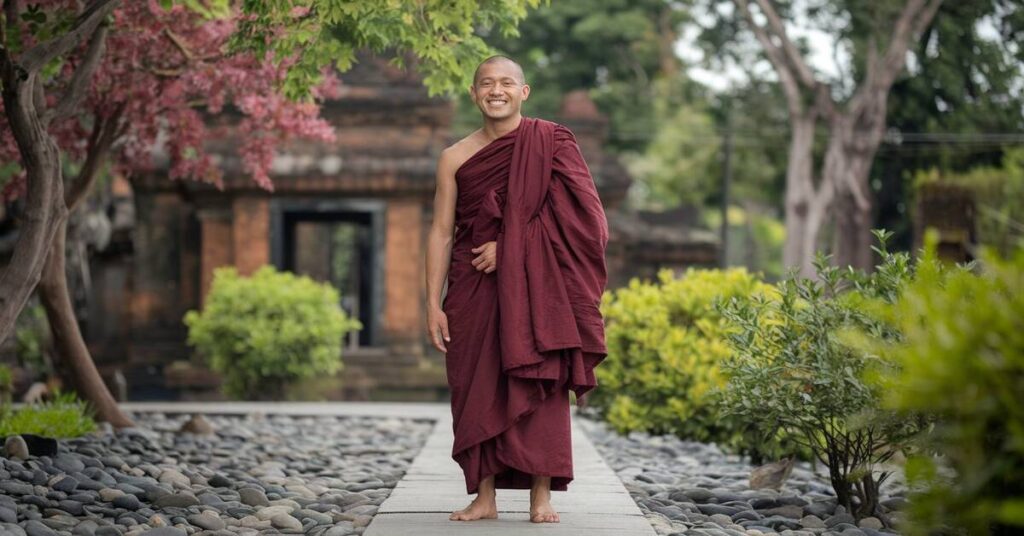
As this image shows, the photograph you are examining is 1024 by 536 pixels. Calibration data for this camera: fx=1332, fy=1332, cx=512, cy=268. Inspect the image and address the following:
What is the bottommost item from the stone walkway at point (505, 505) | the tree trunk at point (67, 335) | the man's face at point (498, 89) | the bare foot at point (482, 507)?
the stone walkway at point (505, 505)

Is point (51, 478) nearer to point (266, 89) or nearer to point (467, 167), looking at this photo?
point (467, 167)

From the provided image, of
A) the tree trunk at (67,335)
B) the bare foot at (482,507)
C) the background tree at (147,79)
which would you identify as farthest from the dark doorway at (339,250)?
the bare foot at (482,507)

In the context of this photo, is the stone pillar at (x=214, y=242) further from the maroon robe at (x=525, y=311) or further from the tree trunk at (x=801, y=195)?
the maroon robe at (x=525, y=311)

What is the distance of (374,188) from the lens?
1705cm

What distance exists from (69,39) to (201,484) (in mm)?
2399

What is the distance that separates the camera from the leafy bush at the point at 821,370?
571cm

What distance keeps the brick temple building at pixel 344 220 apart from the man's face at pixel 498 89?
34.2 feet

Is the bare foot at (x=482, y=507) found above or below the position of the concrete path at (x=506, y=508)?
above

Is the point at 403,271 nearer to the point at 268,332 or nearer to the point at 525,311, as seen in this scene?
the point at 268,332

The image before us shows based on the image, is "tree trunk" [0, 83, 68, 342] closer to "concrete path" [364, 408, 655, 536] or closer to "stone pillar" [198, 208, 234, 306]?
"concrete path" [364, 408, 655, 536]

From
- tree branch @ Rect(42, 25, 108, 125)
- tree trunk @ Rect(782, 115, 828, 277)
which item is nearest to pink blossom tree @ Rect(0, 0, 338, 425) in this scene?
tree branch @ Rect(42, 25, 108, 125)

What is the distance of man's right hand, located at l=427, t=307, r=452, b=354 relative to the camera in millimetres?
5492

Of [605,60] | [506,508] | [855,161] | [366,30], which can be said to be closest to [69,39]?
[366,30]

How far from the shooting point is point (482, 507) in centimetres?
541
